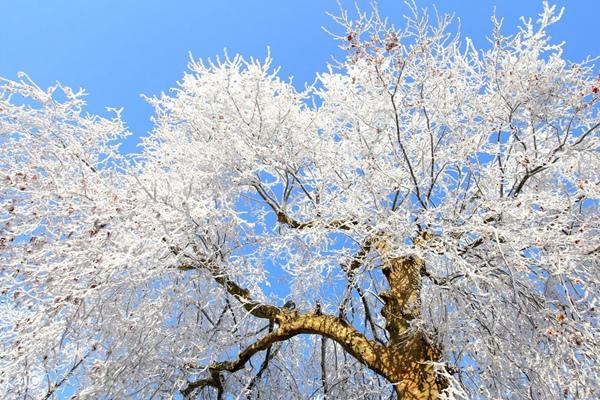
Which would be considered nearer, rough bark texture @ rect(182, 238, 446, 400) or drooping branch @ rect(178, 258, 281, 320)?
rough bark texture @ rect(182, 238, 446, 400)

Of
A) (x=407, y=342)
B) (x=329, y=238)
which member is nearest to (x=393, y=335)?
(x=407, y=342)

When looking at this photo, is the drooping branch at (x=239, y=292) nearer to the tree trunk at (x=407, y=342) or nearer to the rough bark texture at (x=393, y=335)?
the rough bark texture at (x=393, y=335)

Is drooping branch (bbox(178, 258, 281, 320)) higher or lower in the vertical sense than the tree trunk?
higher

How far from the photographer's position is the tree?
13.3 feet

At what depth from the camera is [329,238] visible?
6152 millimetres

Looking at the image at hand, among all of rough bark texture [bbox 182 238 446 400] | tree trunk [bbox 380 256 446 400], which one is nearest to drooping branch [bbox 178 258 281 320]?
rough bark texture [bbox 182 238 446 400]

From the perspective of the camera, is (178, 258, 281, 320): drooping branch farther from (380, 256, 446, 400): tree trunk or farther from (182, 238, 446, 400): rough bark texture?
(380, 256, 446, 400): tree trunk

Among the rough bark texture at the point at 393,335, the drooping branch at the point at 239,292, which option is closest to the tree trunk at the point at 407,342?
the rough bark texture at the point at 393,335

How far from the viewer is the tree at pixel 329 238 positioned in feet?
13.3

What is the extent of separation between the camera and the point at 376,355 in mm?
4652

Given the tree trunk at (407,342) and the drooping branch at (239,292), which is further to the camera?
the drooping branch at (239,292)

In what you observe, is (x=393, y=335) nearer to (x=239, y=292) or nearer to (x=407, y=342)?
(x=407, y=342)

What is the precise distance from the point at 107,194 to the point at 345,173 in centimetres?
239

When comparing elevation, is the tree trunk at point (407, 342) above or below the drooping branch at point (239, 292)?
below
